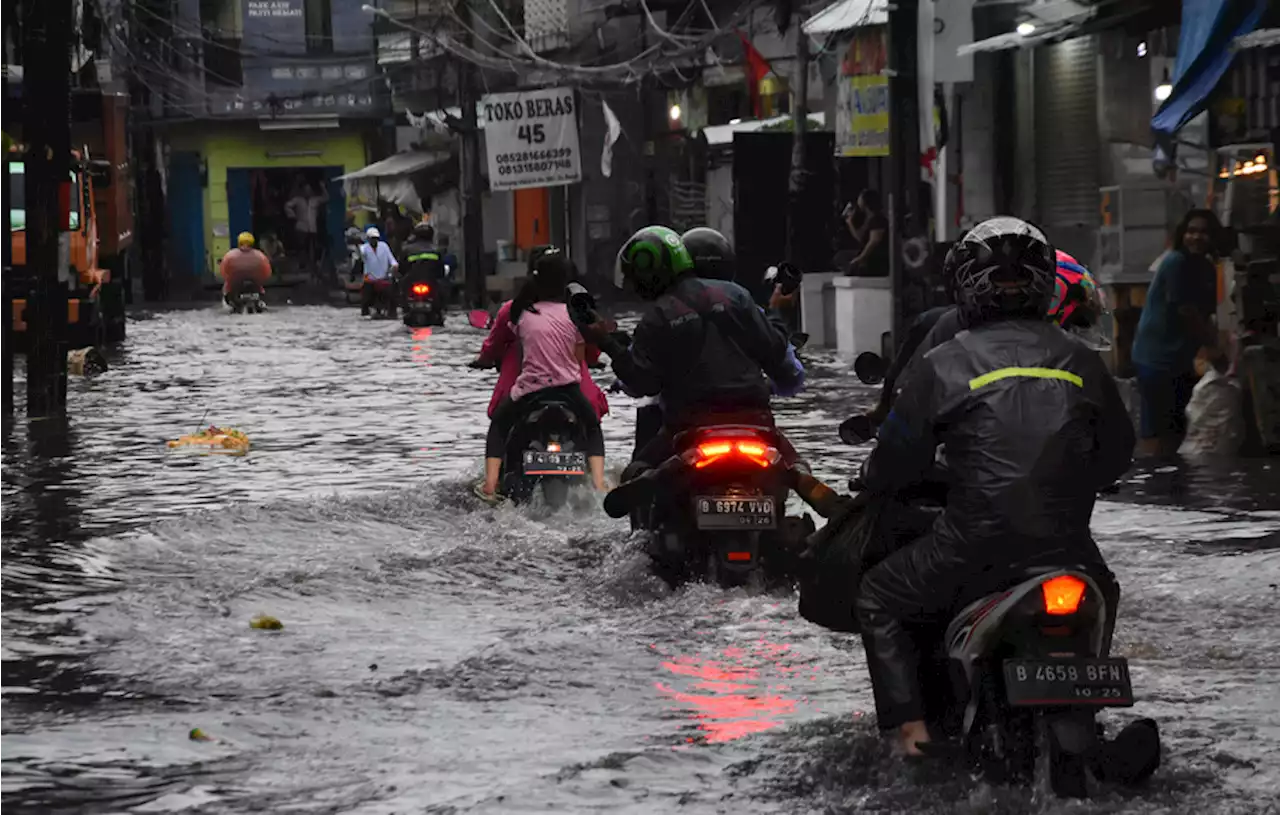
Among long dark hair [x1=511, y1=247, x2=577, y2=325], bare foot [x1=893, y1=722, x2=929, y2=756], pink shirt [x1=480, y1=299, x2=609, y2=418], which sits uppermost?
long dark hair [x1=511, y1=247, x2=577, y2=325]

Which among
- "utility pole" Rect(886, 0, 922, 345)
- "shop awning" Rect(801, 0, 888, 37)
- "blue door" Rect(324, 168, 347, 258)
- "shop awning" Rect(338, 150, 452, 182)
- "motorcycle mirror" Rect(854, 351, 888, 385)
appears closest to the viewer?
"motorcycle mirror" Rect(854, 351, 888, 385)

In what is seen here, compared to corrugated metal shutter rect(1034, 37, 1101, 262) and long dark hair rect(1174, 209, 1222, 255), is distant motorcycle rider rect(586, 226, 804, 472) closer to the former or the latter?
long dark hair rect(1174, 209, 1222, 255)

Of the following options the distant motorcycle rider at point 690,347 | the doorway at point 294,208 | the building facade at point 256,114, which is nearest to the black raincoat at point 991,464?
the distant motorcycle rider at point 690,347

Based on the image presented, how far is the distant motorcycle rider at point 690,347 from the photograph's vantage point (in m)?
9.70

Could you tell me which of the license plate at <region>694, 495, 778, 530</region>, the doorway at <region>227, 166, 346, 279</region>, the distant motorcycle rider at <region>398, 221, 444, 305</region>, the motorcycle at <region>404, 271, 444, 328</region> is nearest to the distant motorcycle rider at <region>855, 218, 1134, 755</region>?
the license plate at <region>694, 495, 778, 530</region>

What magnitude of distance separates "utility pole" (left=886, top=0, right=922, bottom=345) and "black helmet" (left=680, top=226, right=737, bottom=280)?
27.4ft

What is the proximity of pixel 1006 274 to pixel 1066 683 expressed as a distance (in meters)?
1.12

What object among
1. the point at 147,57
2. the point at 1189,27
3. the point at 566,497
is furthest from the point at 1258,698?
the point at 147,57

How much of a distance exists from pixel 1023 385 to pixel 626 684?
231cm

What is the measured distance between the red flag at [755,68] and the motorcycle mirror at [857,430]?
2862cm

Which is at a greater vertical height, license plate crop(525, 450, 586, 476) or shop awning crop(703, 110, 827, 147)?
shop awning crop(703, 110, 827, 147)

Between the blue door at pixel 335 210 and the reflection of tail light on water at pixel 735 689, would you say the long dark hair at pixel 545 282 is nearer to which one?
the reflection of tail light on water at pixel 735 689

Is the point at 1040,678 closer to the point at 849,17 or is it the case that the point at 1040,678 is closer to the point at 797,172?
the point at 849,17

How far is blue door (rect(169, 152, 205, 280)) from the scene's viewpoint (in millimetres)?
66938
